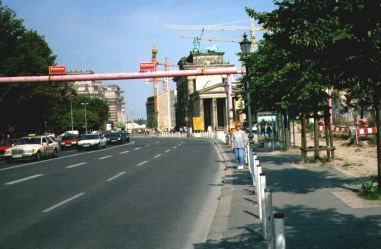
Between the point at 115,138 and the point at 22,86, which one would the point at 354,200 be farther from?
the point at 115,138

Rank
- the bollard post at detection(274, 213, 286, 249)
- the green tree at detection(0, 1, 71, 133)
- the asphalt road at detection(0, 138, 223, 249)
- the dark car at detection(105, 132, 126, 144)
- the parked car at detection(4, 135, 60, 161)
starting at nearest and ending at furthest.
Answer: the bollard post at detection(274, 213, 286, 249) < the asphalt road at detection(0, 138, 223, 249) < the parked car at detection(4, 135, 60, 161) < the green tree at detection(0, 1, 71, 133) < the dark car at detection(105, 132, 126, 144)

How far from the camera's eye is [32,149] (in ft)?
88.4

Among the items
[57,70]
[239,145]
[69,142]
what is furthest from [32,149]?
[69,142]

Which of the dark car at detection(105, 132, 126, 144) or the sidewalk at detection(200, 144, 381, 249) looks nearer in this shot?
the sidewalk at detection(200, 144, 381, 249)

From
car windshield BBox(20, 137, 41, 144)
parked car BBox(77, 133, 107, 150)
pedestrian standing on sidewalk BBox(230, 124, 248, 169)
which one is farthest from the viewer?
parked car BBox(77, 133, 107, 150)

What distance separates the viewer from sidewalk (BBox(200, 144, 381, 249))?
5.99 metres

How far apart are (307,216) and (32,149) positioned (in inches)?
894

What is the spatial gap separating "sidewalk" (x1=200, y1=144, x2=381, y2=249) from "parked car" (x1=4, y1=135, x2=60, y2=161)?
1819cm

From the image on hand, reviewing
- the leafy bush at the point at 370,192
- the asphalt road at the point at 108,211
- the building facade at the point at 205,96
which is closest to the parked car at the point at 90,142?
the asphalt road at the point at 108,211

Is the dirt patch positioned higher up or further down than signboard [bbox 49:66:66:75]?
further down

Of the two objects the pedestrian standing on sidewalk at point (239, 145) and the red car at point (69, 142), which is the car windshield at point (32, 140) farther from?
the pedestrian standing on sidewalk at point (239, 145)

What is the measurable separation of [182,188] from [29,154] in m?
17.4

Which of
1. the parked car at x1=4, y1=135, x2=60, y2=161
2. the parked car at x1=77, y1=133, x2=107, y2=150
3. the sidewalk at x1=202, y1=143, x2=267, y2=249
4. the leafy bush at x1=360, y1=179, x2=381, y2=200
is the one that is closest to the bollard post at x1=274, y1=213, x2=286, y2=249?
the sidewalk at x1=202, y1=143, x2=267, y2=249

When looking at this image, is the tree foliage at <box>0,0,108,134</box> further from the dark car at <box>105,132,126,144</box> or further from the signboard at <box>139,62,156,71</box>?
the signboard at <box>139,62,156,71</box>
